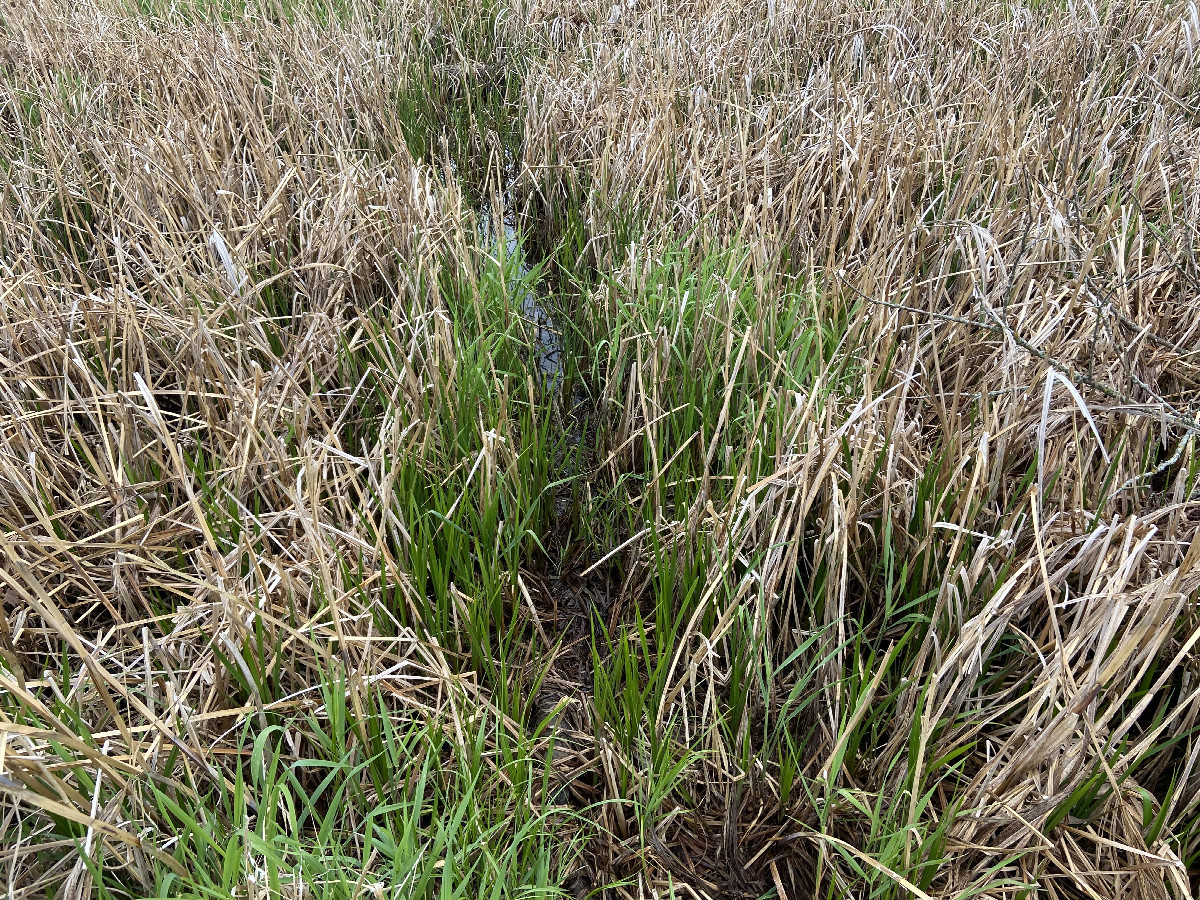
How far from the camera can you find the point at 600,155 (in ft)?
10.9

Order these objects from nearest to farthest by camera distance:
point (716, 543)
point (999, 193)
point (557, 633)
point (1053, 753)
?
point (1053, 753), point (716, 543), point (557, 633), point (999, 193)

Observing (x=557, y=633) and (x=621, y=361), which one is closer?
(x=557, y=633)

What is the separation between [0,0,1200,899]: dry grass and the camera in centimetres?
127

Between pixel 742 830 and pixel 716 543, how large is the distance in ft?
1.73

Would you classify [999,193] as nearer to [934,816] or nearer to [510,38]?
[934,816]

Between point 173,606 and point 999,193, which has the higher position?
point 999,193

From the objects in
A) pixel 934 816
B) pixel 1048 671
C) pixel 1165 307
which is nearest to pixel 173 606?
pixel 934 816

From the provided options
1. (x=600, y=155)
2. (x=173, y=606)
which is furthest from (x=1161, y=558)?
(x=600, y=155)

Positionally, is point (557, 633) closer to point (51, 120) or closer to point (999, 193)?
point (999, 193)

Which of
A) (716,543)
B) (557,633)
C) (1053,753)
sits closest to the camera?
(1053,753)

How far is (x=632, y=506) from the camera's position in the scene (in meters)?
1.93

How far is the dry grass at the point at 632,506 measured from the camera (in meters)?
1.27

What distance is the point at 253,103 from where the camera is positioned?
146 inches

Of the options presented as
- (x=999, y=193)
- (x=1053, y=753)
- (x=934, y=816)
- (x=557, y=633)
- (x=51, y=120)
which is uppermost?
(x=51, y=120)
